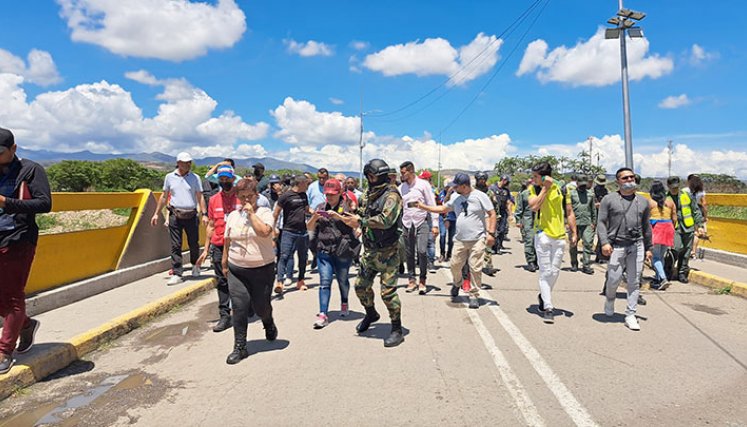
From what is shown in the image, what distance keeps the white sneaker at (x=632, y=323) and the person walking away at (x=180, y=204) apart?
6.12 m

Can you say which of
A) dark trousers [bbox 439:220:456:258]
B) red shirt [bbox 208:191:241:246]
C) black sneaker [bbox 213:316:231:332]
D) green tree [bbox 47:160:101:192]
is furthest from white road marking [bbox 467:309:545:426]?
green tree [bbox 47:160:101:192]

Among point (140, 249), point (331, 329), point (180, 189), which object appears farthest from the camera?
point (140, 249)

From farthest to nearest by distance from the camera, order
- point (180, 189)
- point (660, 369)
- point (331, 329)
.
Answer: point (180, 189) → point (331, 329) → point (660, 369)

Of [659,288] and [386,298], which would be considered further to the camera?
[659,288]

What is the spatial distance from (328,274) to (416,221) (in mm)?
2094

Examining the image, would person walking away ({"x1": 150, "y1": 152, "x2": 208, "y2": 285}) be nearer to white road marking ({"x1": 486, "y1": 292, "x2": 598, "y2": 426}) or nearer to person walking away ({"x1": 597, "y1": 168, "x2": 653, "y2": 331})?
white road marking ({"x1": 486, "y1": 292, "x2": 598, "y2": 426})

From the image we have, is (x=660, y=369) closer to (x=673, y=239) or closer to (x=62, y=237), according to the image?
(x=673, y=239)

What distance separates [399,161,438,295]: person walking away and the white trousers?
1.87 metres

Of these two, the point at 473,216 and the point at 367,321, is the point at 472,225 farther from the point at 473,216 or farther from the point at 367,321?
the point at 367,321

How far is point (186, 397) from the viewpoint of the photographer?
141 inches

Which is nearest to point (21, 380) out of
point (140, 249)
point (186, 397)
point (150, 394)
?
point (150, 394)

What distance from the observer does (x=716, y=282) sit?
7414 mm

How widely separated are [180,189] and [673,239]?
810cm

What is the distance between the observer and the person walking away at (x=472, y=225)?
20.1ft
